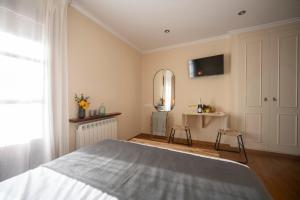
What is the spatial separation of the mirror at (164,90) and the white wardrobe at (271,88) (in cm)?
160

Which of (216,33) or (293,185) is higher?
(216,33)

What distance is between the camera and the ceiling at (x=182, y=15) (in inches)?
79.5

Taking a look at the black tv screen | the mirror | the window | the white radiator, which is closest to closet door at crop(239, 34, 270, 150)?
the black tv screen

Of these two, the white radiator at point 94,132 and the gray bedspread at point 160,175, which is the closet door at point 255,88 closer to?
the gray bedspread at point 160,175

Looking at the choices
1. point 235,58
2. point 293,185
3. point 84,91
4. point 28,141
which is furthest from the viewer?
point 235,58

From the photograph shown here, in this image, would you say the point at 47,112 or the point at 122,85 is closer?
the point at 47,112

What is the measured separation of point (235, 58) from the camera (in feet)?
9.59

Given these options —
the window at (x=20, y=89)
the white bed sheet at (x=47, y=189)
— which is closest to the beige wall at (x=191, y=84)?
the window at (x=20, y=89)

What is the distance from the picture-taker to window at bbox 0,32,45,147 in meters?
1.31

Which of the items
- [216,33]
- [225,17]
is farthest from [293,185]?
[216,33]

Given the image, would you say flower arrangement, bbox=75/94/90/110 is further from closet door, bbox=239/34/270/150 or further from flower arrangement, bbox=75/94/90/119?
closet door, bbox=239/34/270/150

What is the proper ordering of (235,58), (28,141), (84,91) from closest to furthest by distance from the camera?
(28,141), (84,91), (235,58)

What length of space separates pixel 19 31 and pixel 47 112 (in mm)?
914

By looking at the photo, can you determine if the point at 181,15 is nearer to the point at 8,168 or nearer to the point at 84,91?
the point at 84,91
